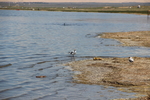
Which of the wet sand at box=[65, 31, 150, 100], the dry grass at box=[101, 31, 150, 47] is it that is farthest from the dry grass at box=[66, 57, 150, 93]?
the dry grass at box=[101, 31, 150, 47]

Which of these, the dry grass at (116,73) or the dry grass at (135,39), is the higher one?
the dry grass at (116,73)

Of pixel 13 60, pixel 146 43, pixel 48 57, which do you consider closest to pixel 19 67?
pixel 13 60

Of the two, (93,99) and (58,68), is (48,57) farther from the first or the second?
(93,99)

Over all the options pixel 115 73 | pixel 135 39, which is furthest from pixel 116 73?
pixel 135 39

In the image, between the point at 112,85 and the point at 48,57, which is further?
the point at 48,57

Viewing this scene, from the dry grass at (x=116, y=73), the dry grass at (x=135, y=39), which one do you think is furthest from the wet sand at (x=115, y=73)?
the dry grass at (x=135, y=39)

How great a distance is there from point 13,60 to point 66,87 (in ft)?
30.9

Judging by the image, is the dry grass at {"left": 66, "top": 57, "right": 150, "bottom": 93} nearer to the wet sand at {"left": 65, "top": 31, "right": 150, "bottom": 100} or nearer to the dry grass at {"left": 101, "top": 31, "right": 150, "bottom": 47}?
the wet sand at {"left": 65, "top": 31, "right": 150, "bottom": 100}

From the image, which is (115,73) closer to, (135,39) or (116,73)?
(116,73)

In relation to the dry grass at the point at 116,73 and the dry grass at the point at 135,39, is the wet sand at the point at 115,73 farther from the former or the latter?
the dry grass at the point at 135,39

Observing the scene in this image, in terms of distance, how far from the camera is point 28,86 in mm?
15469

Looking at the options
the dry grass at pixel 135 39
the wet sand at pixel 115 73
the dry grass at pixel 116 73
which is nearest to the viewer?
the wet sand at pixel 115 73

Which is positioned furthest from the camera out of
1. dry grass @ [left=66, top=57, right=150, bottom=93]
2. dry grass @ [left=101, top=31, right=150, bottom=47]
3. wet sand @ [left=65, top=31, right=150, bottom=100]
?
dry grass @ [left=101, top=31, right=150, bottom=47]

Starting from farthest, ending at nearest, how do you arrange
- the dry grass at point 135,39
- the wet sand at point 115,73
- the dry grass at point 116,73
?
the dry grass at point 135,39 → the dry grass at point 116,73 → the wet sand at point 115,73
